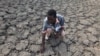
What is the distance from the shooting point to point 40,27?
5.29 metres

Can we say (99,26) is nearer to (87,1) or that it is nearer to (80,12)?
(80,12)

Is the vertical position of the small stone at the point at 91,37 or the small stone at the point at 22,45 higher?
the small stone at the point at 22,45

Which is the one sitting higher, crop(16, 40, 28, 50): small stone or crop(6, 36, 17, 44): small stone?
crop(6, 36, 17, 44): small stone

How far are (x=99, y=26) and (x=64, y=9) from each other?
1.66 m

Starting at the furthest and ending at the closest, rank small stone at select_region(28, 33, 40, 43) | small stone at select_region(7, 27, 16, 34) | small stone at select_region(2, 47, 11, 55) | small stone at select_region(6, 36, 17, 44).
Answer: small stone at select_region(7, 27, 16, 34), small stone at select_region(28, 33, 40, 43), small stone at select_region(6, 36, 17, 44), small stone at select_region(2, 47, 11, 55)

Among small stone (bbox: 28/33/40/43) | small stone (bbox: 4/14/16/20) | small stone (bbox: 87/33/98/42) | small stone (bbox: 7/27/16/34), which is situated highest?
small stone (bbox: 4/14/16/20)

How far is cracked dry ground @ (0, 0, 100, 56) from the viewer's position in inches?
170

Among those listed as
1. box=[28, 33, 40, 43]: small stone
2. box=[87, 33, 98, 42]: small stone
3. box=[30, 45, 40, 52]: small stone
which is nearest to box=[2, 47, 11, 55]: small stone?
box=[30, 45, 40, 52]: small stone

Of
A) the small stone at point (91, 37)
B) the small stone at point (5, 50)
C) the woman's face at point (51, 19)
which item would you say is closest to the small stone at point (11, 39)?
the small stone at point (5, 50)

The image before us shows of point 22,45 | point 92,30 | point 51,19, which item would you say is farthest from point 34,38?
point 92,30

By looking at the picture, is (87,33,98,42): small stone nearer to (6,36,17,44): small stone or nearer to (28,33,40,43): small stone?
(28,33,40,43): small stone

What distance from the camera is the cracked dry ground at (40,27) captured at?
4.33 meters

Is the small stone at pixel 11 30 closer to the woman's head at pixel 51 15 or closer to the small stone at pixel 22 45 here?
the small stone at pixel 22 45

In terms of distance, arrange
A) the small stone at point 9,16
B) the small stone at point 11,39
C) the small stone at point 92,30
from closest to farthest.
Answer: the small stone at point 11,39 < the small stone at point 92,30 < the small stone at point 9,16
